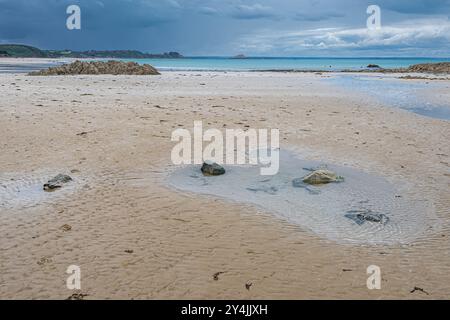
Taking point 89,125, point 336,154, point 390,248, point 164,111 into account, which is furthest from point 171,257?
point 164,111

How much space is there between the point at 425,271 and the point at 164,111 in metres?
12.3

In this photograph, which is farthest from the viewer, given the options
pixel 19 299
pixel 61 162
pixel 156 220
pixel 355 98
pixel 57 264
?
pixel 355 98

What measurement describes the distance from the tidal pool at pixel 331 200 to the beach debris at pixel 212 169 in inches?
5.4

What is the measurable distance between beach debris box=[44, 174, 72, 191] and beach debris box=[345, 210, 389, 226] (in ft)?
18.0

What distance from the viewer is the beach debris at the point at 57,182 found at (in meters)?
7.35

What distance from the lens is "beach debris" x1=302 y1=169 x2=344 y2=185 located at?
8.16 m

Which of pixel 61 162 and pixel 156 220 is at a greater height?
pixel 61 162

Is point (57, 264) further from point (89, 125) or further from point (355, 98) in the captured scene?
point (355, 98)

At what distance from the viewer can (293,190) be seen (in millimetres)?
7805

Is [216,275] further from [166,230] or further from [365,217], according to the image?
[365,217]

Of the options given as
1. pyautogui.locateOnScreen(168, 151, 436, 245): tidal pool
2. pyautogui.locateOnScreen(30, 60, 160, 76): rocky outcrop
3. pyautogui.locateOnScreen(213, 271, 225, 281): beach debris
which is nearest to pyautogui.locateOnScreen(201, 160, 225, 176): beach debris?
pyautogui.locateOnScreen(168, 151, 436, 245): tidal pool

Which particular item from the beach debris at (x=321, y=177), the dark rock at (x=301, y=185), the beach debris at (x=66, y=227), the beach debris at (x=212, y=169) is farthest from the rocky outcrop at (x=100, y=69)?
the beach debris at (x=66, y=227)

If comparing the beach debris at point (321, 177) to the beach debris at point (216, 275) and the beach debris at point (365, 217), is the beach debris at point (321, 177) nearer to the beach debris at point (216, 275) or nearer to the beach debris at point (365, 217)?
the beach debris at point (365, 217)
